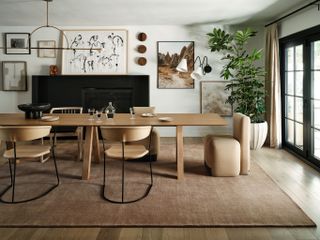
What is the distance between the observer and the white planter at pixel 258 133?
5.60 meters

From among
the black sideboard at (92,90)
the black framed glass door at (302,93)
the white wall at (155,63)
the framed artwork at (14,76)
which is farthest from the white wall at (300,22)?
the framed artwork at (14,76)

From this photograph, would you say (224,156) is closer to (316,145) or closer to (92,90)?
(316,145)

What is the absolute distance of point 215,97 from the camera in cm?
678

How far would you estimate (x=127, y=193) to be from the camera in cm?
360

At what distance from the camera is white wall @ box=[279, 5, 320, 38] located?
450 centimetres

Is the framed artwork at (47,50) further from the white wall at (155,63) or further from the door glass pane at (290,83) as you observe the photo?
the door glass pane at (290,83)

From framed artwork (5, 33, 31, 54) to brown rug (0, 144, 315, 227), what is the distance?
10.2 feet

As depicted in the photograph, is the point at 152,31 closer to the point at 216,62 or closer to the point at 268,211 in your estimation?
the point at 216,62

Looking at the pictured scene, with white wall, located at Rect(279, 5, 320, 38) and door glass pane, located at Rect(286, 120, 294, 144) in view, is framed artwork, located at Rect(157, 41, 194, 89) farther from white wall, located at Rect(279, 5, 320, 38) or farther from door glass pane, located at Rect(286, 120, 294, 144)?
door glass pane, located at Rect(286, 120, 294, 144)

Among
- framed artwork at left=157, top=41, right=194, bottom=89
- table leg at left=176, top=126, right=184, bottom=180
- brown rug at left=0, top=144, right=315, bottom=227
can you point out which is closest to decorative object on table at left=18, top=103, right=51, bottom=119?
brown rug at left=0, top=144, right=315, bottom=227

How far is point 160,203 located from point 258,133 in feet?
9.45

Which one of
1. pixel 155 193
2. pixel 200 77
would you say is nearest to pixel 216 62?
pixel 200 77

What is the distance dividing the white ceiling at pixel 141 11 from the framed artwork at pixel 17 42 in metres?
0.25

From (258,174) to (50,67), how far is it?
442cm
